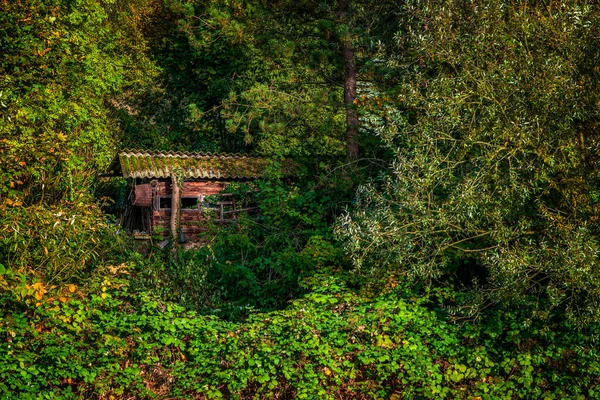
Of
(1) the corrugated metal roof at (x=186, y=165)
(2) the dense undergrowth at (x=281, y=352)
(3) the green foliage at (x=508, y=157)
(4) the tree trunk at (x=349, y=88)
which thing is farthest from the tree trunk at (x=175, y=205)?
(3) the green foliage at (x=508, y=157)

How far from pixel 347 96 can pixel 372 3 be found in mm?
2489

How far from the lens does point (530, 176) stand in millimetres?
11406

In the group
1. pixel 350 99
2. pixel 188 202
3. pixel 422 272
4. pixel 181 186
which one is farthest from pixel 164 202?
pixel 422 272

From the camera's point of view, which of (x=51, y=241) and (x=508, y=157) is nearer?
(x=508, y=157)

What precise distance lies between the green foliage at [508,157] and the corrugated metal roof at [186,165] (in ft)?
27.5

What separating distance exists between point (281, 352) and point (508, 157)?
471 centimetres

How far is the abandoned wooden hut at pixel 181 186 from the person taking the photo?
19.9 meters

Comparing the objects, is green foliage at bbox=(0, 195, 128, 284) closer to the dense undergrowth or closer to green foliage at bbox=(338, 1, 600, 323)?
the dense undergrowth

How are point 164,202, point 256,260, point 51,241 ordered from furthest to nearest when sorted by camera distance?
point 164,202, point 256,260, point 51,241

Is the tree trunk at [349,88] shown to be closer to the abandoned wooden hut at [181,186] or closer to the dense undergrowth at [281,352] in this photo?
the abandoned wooden hut at [181,186]

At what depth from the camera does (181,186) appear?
20.2 meters

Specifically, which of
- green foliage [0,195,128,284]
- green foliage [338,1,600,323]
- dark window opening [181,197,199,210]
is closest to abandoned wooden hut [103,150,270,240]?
dark window opening [181,197,199,210]

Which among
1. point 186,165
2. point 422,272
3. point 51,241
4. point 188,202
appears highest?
point 186,165

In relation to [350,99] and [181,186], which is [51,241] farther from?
[350,99]
